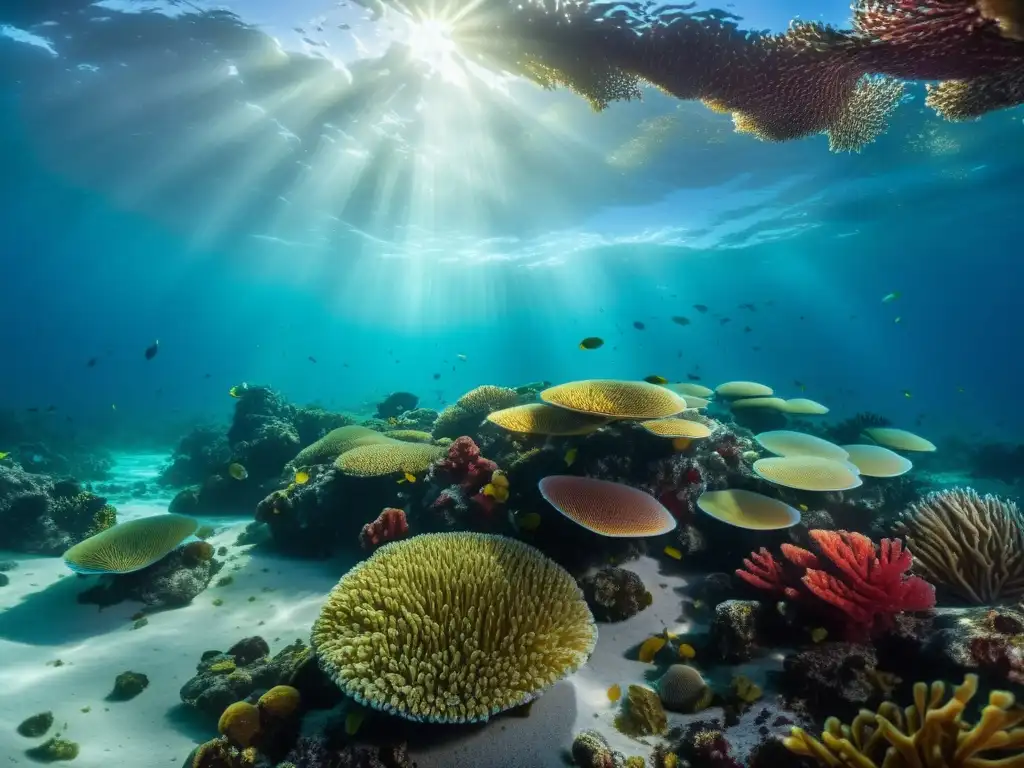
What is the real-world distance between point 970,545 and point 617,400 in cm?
393

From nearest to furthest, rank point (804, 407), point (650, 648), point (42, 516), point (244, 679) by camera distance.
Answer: point (650, 648) → point (244, 679) → point (804, 407) → point (42, 516)

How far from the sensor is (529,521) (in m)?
5.18

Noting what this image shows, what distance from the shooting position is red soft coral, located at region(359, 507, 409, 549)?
6.29 metres

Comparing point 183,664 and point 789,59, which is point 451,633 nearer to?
point 183,664

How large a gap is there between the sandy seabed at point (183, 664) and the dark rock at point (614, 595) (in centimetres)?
11

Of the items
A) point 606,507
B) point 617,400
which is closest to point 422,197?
point 617,400

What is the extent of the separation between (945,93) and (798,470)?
4.03m

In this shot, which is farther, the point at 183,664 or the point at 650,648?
the point at 183,664

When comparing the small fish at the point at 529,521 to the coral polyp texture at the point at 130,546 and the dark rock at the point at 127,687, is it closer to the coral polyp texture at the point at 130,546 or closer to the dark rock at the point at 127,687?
the dark rock at the point at 127,687

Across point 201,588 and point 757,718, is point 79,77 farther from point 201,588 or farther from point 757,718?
point 757,718

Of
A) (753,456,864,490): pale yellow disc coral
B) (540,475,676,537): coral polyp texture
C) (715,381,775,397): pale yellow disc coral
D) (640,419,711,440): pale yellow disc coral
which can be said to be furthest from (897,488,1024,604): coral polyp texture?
(715,381,775,397): pale yellow disc coral

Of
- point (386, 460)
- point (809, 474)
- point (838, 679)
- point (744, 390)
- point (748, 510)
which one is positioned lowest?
point (838, 679)

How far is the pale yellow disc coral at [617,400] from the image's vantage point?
5.31 metres

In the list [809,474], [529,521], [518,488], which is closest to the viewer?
[529,521]
